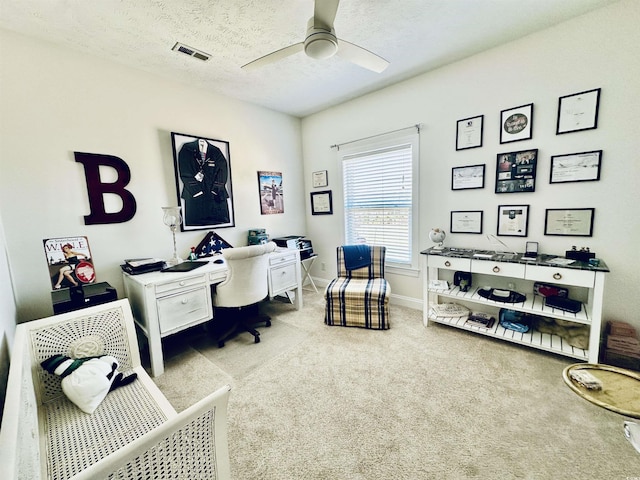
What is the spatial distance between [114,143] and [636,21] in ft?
14.1

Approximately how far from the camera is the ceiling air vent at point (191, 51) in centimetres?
218

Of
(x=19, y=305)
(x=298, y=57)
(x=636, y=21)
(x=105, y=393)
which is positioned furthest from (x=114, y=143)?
(x=636, y=21)

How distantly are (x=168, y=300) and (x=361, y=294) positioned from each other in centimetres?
184

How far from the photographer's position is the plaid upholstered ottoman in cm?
278

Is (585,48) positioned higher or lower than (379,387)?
higher

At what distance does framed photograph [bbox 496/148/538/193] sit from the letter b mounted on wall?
361 cm

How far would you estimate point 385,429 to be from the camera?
1569mm

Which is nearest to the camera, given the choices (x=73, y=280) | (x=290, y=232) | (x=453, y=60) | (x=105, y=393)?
(x=105, y=393)

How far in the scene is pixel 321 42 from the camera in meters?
1.59

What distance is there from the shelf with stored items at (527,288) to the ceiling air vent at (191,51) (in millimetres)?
2845

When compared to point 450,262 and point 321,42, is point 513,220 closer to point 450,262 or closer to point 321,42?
point 450,262

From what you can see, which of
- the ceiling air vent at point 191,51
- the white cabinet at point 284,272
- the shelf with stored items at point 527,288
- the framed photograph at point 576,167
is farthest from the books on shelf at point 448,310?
the ceiling air vent at point 191,51

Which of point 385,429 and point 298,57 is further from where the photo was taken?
point 298,57

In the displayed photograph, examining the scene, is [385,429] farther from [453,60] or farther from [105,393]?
[453,60]
